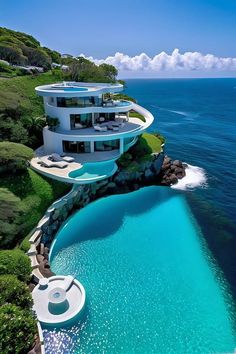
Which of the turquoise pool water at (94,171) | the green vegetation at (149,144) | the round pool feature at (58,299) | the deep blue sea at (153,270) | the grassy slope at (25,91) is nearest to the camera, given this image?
the deep blue sea at (153,270)

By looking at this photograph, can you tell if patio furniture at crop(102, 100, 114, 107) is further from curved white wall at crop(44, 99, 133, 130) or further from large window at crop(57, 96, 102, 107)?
large window at crop(57, 96, 102, 107)

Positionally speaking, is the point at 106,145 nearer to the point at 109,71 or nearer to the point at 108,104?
the point at 108,104

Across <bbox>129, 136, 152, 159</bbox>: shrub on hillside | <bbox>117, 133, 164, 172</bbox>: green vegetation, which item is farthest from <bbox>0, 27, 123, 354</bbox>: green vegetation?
<bbox>129, 136, 152, 159</bbox>: shrub on hillside

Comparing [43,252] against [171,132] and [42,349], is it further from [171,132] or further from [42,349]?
[171,132]

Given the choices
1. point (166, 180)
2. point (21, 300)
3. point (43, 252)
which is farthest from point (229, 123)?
point (21, 300)

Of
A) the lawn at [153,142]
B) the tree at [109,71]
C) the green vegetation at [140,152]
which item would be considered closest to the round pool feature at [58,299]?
the green vegetation at [140,152]

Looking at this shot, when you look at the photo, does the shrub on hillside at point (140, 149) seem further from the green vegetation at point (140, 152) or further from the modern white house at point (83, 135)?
the modern white house at point (83, 135)
